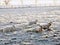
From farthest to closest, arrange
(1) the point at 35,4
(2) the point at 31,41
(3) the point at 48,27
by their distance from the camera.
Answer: (1) the point at 35,4, (3) the point at 48,27, (2) the point at 31,41

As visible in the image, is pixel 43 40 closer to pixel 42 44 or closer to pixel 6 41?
pixel 42 44

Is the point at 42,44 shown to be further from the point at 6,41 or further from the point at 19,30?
the point at 19,30

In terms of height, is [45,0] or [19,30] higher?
[19,30]

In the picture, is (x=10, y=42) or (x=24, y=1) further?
(x=24, y=1)

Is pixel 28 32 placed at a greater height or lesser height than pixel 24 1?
greater

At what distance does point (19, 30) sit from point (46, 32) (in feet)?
3.15

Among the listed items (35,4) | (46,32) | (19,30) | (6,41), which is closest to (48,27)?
(46,32)

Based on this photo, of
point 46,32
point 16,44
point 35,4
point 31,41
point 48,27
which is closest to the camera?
point 16,44

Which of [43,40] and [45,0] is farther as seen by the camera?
[45,0]

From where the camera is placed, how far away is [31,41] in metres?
5.07

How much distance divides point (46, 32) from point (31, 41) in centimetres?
119

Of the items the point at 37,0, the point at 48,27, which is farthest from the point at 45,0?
the point at 48,27

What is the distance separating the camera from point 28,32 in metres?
6.22

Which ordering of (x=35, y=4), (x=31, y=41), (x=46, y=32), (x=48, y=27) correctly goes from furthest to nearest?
(x=35, y=4) → (x=48, y=27) → (x=46, y=32) → (x=31, y=41)
